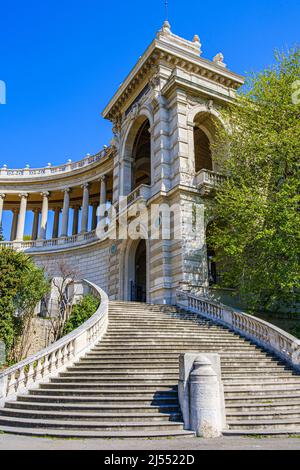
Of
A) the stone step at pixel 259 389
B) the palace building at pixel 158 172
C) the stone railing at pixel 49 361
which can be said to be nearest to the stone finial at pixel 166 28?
the palace building at pixel 158 172

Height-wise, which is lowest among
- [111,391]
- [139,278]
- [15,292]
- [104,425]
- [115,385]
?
[104,425]

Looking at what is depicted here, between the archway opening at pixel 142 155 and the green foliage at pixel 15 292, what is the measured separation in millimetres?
12303

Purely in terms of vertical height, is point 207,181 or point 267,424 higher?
point 207,181

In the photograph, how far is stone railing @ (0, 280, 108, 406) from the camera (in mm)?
9125

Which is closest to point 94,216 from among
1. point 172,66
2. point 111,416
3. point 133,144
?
point 133,144

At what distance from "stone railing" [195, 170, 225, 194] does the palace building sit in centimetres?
6

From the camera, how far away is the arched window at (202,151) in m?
28.9

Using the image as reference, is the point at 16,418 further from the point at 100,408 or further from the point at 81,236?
the point at 81,236

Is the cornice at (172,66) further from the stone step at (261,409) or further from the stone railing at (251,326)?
the stone step at (261,409)

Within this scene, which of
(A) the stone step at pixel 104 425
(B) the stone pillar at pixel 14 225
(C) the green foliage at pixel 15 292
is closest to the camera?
(A) the stone step at pixel 104 425

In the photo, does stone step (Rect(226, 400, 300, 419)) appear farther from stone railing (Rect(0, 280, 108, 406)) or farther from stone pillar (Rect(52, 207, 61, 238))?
stone pillar (Rect(52, 207, 61, 238))

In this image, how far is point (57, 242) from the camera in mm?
34062

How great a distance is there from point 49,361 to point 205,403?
4.96 metres

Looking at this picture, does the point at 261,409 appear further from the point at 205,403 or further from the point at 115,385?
the point at 115,385
